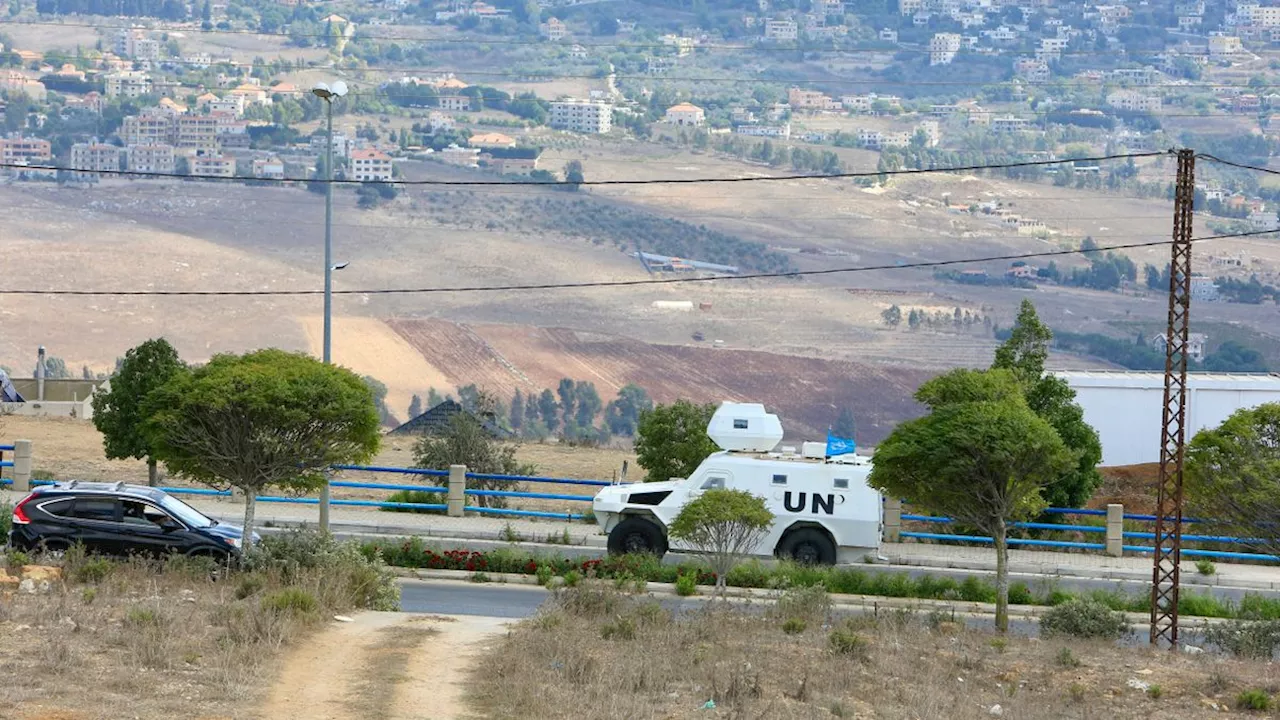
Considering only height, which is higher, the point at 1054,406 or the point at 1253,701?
the point at 1054,406

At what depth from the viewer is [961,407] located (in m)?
22.4

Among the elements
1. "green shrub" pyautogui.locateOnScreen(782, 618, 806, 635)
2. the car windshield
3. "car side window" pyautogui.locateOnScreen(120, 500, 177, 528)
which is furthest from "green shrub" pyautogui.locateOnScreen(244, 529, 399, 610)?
"green shrub" pyautogui.locateOnScreen(782, 618, 806, 635)

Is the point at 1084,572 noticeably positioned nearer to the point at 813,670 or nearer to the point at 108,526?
the point at 813,670

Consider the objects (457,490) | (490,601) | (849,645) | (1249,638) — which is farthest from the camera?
(457,490)

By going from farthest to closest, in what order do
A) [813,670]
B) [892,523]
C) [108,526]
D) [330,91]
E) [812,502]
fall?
[892,523], [330,91], [812,502], [108,526], [813,670]

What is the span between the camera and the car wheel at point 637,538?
27.8 m

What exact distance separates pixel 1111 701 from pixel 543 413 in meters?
158

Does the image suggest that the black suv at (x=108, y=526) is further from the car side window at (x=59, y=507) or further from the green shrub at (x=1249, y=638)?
the green shrub at (x=1249, y=638)

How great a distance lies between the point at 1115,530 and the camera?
103 feet

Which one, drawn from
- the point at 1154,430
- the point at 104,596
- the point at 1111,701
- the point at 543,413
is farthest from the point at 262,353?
the point at 543,413

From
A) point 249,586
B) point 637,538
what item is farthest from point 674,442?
point 249,586

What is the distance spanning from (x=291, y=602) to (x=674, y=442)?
1675 centimetres

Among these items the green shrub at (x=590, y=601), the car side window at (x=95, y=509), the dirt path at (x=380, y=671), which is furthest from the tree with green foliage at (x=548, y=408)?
the dirt path at (x=380, y=671)

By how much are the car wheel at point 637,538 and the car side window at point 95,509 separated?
7.74 metres
